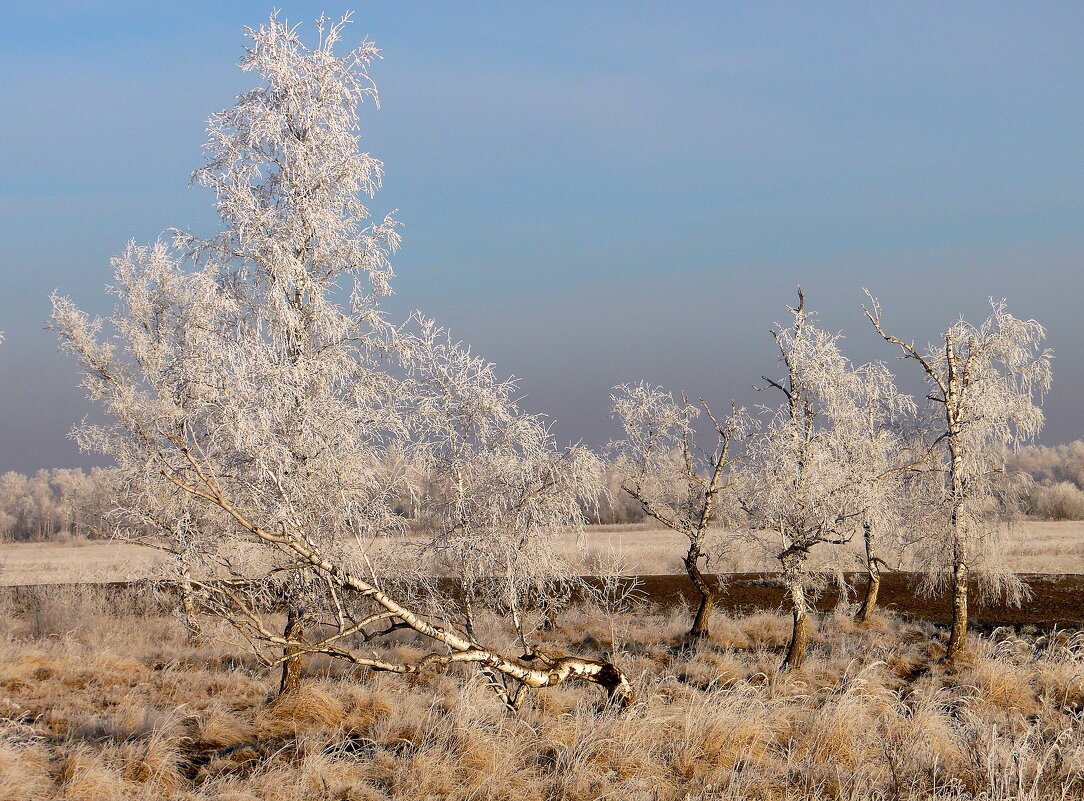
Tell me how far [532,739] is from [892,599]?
1941 cm

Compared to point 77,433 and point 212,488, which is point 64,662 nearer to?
point 77,433

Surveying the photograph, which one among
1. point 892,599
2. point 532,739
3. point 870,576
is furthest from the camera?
point 892,599

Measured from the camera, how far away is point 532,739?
25.6 ft

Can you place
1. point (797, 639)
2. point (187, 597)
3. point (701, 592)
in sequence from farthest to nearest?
point (701, 592), point (797, 639), point (187, 597)

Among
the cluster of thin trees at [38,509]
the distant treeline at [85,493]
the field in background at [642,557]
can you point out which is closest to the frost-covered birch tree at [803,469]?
the field in background at [642,557]

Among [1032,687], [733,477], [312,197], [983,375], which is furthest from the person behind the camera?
[733,477]

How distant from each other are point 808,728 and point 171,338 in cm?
1052

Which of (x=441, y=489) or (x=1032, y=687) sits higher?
(x=441, y=489)

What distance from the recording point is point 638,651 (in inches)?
654

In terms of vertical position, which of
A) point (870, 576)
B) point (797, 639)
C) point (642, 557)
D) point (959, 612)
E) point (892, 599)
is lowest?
point (892, 599)

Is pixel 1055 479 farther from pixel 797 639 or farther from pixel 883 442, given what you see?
pixel 797 639

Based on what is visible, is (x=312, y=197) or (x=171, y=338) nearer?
(x=312, y=197)

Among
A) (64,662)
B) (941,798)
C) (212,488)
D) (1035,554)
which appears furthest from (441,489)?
(1035,554)

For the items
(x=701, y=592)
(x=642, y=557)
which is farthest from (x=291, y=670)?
(x=642, y=557)
